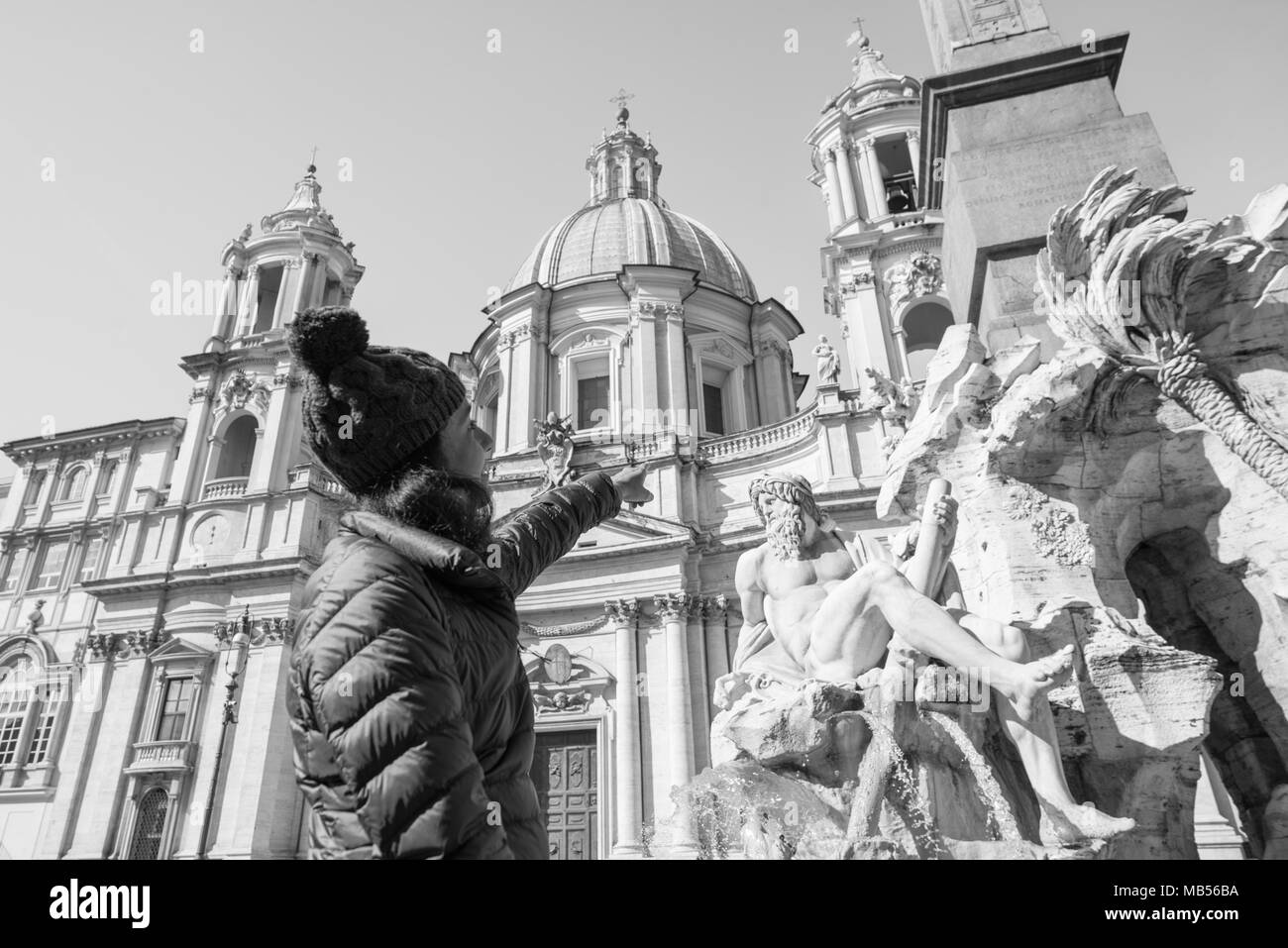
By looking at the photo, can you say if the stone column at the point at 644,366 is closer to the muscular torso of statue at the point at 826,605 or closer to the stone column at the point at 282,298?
the stone column at the point at 282,298

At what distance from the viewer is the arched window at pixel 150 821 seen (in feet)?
72.4

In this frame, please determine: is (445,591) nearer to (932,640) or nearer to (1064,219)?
(932,640)

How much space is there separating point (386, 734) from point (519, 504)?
24163 millimetres

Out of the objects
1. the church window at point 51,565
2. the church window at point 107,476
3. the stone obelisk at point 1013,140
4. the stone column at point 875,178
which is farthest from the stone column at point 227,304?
the stone obelisk at point 1013,140

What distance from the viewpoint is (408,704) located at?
3.74ft

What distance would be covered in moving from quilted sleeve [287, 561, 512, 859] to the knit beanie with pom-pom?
0.37 m

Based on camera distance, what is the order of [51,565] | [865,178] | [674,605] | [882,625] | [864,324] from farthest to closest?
[51,565], [865,178], [864,324], [674,605], [882,625]

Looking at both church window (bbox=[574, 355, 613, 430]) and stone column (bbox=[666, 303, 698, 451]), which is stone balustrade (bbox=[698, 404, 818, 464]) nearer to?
stone column (bbox=[666, 303, 698, 451])

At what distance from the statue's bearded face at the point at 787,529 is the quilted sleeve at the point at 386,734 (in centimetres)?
354

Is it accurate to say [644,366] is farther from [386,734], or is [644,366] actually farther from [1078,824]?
[386,734]

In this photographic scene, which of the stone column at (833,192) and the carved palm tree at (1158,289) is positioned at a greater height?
the stone column at (833,192)

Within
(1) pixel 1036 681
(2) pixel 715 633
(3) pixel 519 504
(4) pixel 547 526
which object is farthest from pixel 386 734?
(3) pixel 519 504

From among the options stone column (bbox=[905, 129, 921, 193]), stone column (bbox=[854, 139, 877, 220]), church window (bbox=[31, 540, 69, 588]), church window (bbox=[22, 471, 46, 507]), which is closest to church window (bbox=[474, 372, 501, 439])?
stone column (bbox=[854, 139, 877, 220])
